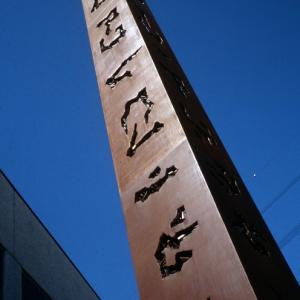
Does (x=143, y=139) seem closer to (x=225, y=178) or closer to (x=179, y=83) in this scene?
(x=225, y=178)

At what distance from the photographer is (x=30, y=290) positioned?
774 centimetres

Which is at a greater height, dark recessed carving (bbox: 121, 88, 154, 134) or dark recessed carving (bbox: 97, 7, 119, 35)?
dark recessed carving (bbox: 97, 7, 119, 35)

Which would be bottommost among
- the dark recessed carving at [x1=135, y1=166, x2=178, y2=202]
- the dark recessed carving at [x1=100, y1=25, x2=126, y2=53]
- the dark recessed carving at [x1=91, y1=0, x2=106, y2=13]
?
the dark recessed carving at [x1=135, y1=166, x2=178, y2=202]

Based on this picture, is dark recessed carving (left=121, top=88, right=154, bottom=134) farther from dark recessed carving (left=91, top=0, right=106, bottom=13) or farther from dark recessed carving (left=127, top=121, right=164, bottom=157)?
dark recessed carving (left=91, top=0, right=106, bottom=13)

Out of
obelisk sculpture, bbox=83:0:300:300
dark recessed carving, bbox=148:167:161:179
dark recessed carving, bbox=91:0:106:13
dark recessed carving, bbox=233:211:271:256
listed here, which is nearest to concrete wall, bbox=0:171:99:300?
dark recessed carving, bbox=91:0:106:13

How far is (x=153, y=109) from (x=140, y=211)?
3.60 ft

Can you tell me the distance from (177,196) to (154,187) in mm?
290

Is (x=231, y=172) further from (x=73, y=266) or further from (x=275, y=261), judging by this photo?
(x=73, y=266)

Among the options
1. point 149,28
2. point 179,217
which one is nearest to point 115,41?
point 149,28

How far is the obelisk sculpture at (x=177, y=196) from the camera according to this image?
2.91m

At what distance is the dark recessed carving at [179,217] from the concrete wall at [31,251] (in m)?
4.43

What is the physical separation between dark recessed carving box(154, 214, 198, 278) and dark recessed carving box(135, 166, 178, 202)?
1.50 ft

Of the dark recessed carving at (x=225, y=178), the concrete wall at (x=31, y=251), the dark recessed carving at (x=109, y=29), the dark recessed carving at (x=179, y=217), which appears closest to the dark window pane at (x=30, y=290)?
the concrete wall at (x=31, y=251)

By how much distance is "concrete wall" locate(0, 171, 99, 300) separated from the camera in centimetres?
754
